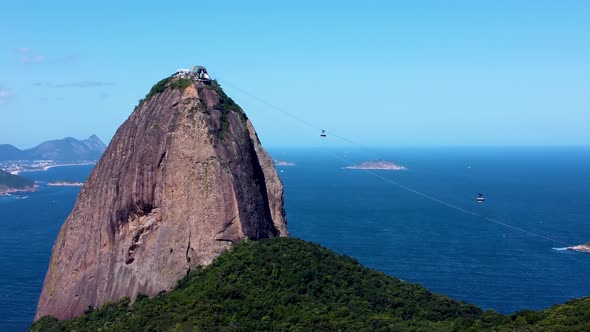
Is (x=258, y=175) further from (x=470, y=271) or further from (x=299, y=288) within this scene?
(x=470, y=271)

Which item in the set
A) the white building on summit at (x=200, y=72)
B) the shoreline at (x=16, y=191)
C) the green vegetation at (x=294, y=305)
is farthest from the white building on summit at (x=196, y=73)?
the shoreline at (x=16, y=191)

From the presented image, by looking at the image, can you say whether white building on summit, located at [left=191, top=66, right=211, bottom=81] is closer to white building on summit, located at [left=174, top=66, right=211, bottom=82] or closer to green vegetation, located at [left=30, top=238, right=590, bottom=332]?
white building on summit, located at [left=174, top=66, right=211, bottom=82]

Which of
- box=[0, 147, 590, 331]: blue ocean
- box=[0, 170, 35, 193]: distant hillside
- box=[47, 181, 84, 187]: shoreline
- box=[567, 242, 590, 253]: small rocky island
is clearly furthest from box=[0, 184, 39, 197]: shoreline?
box=[567, 242, 590, 253]: small rocky island

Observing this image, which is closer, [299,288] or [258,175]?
[299,288]

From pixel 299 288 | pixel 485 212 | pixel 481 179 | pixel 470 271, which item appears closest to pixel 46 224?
pixel 470 271

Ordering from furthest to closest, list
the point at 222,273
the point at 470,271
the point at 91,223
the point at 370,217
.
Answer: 1. the point at 370,217
2. the point at 470,271
3. the point at 91,223
4. the point at 222,273

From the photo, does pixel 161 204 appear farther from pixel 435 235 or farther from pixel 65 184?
pixel 65 184

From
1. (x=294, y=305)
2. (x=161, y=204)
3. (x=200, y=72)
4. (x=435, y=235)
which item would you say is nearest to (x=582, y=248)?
(x=435, y=235)
